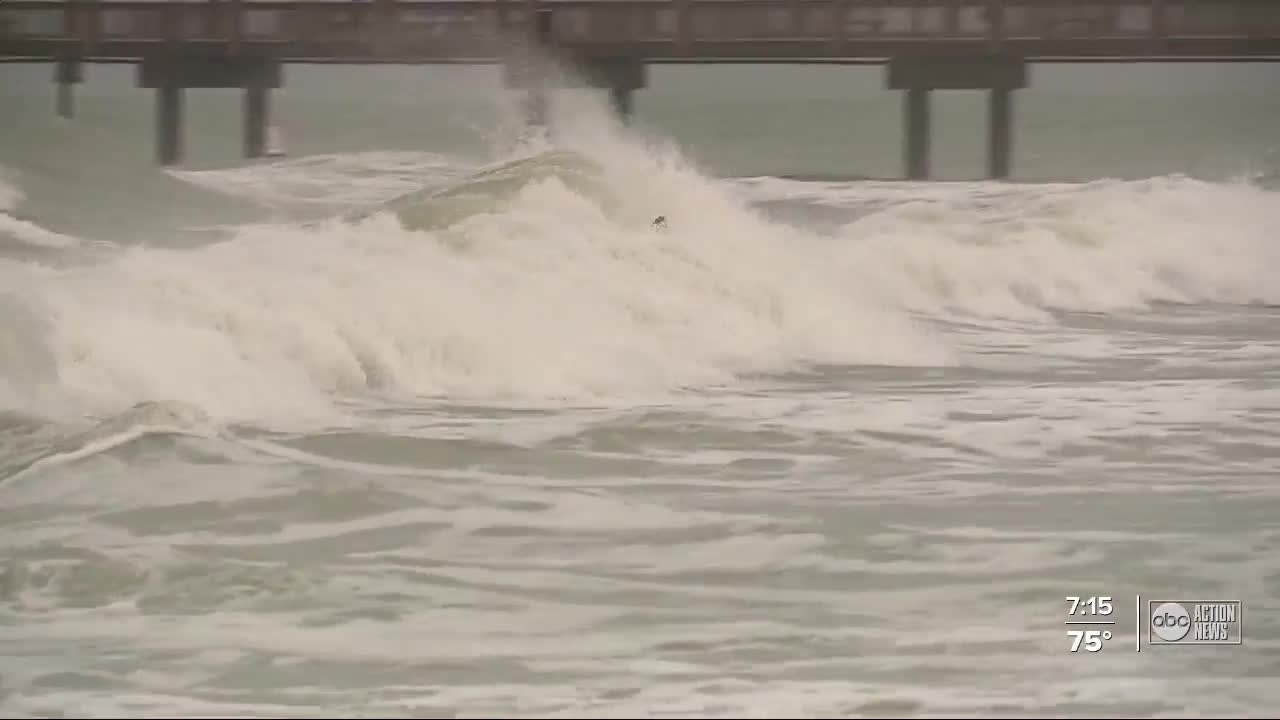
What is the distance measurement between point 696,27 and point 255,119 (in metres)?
6.67

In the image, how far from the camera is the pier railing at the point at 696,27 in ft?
72.8

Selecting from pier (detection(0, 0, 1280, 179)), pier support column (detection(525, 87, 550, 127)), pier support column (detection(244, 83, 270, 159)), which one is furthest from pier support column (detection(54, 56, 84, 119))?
pier support column (detection(525, 87, 550, 127))

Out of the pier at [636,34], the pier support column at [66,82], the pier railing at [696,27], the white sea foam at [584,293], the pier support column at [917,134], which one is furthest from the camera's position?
the pier support column at [66,82]

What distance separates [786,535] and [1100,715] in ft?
5.82

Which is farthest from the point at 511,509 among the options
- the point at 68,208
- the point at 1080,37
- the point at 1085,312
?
the point at 1080,37

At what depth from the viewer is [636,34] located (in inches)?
885

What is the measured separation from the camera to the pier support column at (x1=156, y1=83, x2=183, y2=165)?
82.2 feet

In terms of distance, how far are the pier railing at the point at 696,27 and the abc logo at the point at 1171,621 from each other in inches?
715

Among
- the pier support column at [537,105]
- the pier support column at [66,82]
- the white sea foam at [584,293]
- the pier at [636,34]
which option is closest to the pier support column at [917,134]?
the pier at [636,34]

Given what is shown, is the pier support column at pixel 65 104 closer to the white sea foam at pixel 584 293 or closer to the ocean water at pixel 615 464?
the ocean water at pixel 615 464

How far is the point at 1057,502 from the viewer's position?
6.08 metres
